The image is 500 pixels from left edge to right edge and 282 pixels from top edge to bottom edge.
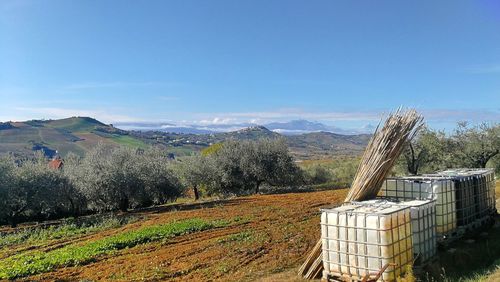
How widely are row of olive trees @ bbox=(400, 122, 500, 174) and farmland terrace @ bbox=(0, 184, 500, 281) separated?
68.6 ft

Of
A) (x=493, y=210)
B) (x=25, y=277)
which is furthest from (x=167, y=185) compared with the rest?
(x=493, y=210)

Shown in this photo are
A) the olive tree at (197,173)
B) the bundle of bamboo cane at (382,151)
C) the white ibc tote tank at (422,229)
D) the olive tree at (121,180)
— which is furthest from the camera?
the olive tree at (197,173)

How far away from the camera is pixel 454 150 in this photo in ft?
131

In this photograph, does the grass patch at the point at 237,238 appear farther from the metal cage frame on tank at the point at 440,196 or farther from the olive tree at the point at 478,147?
the olive tree at the point at 478,147

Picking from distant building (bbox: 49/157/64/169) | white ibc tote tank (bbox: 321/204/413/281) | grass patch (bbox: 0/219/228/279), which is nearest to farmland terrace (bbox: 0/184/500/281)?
grass patch (bbox: 0/219/228/279)

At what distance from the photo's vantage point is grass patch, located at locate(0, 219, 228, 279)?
14.5 metres

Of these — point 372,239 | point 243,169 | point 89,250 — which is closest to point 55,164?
point 243,169

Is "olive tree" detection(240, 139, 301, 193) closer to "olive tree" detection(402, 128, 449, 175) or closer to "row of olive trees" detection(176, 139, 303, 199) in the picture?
"row of olive trees" detection(176, 139, 303, 199)

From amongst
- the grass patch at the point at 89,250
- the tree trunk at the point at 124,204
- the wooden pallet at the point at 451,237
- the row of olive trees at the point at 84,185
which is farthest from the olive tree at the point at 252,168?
the wooden pallet at the point at 451,237

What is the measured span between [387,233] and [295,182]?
37.2 metres

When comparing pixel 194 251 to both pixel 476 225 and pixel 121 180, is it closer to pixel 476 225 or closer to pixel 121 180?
pixel 476 225

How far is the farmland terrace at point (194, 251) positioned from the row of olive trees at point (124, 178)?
808 centimetres

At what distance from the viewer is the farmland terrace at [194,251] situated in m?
12.1

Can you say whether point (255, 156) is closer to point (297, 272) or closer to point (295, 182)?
point (295, 182)
